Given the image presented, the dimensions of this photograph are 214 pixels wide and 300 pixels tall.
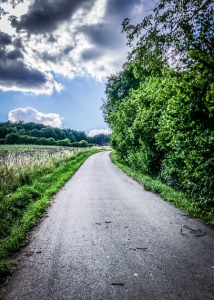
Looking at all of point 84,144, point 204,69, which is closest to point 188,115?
point 204,69

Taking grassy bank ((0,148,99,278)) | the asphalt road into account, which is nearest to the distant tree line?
grassy bank ((0,148,99,278))

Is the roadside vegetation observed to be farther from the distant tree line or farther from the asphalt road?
the distant tree line

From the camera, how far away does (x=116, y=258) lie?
403cm

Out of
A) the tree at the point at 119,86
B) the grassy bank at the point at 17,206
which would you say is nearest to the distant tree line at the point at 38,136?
the tree at the point at 119,86

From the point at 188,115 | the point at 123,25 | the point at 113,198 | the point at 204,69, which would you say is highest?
the point at 123,25

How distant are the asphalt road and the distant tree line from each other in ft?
194

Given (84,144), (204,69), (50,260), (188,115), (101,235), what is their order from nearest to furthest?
(50,260), (101,235), (204,69), (188,115), (84,144)

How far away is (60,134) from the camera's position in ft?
491

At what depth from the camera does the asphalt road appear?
309 cm

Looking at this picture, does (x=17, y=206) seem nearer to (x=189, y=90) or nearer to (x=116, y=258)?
(x=116, y=258)

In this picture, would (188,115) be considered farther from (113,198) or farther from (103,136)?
(103,136)

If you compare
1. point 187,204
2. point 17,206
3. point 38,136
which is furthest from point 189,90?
point 38,136

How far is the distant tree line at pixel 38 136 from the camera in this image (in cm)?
9726

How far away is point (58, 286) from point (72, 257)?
89cm
